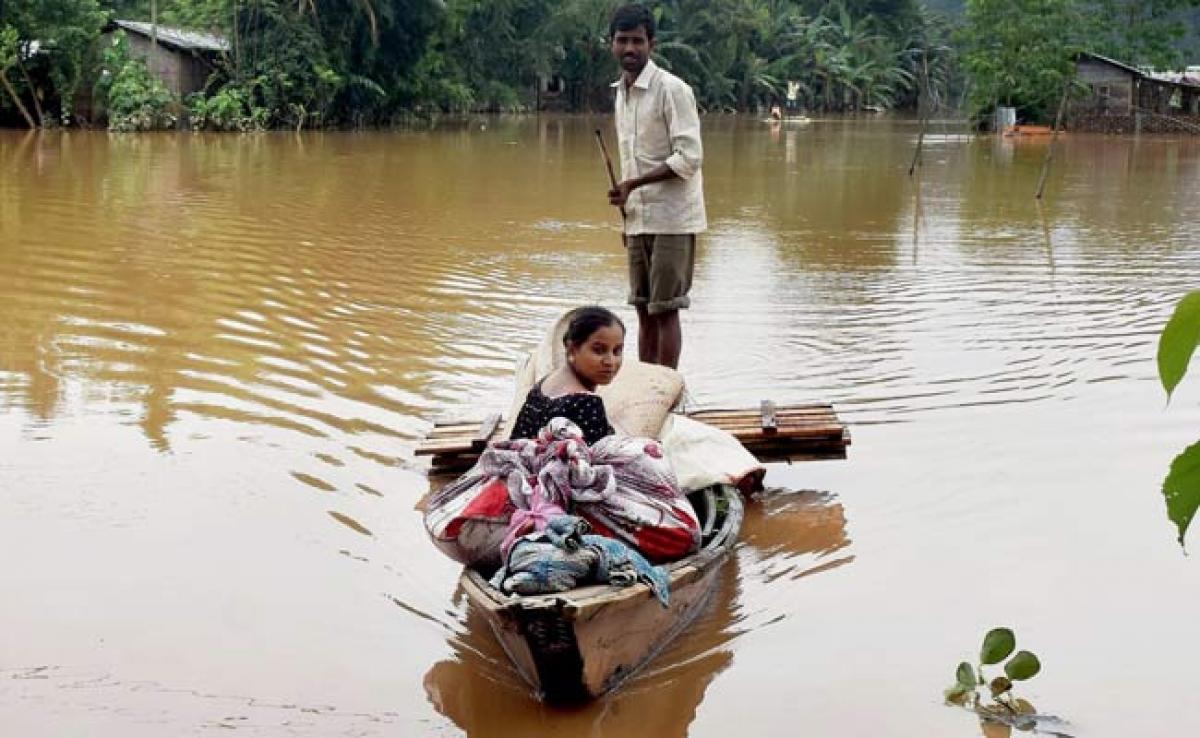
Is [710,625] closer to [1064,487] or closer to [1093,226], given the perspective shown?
[1064,487]

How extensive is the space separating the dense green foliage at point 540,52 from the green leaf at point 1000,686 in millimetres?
25831

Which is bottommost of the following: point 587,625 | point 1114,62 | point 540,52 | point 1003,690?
point 1003,690

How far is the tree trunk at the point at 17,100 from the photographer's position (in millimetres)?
27828

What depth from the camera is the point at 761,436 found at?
6.10 metres

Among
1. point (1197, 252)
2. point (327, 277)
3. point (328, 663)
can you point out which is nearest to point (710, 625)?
point (328, 663)

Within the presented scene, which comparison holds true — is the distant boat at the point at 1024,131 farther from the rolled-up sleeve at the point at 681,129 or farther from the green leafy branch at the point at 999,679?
the green leafy branch at the point at 999,679

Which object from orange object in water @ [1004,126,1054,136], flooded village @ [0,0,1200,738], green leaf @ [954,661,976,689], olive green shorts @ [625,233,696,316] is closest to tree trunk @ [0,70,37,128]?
flooded village @ [0,0,1200,738]

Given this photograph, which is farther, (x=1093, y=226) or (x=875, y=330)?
(x=1093, y=226)

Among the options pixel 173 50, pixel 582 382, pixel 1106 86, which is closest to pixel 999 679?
pixel 582 382

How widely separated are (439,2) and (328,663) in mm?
30538

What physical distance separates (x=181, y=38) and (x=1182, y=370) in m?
32.0

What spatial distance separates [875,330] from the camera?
372 inches

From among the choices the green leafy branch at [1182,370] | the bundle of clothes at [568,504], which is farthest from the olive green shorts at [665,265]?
the green leafy branch at [1182,370]

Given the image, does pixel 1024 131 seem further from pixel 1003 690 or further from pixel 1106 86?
pixel 1003 690
